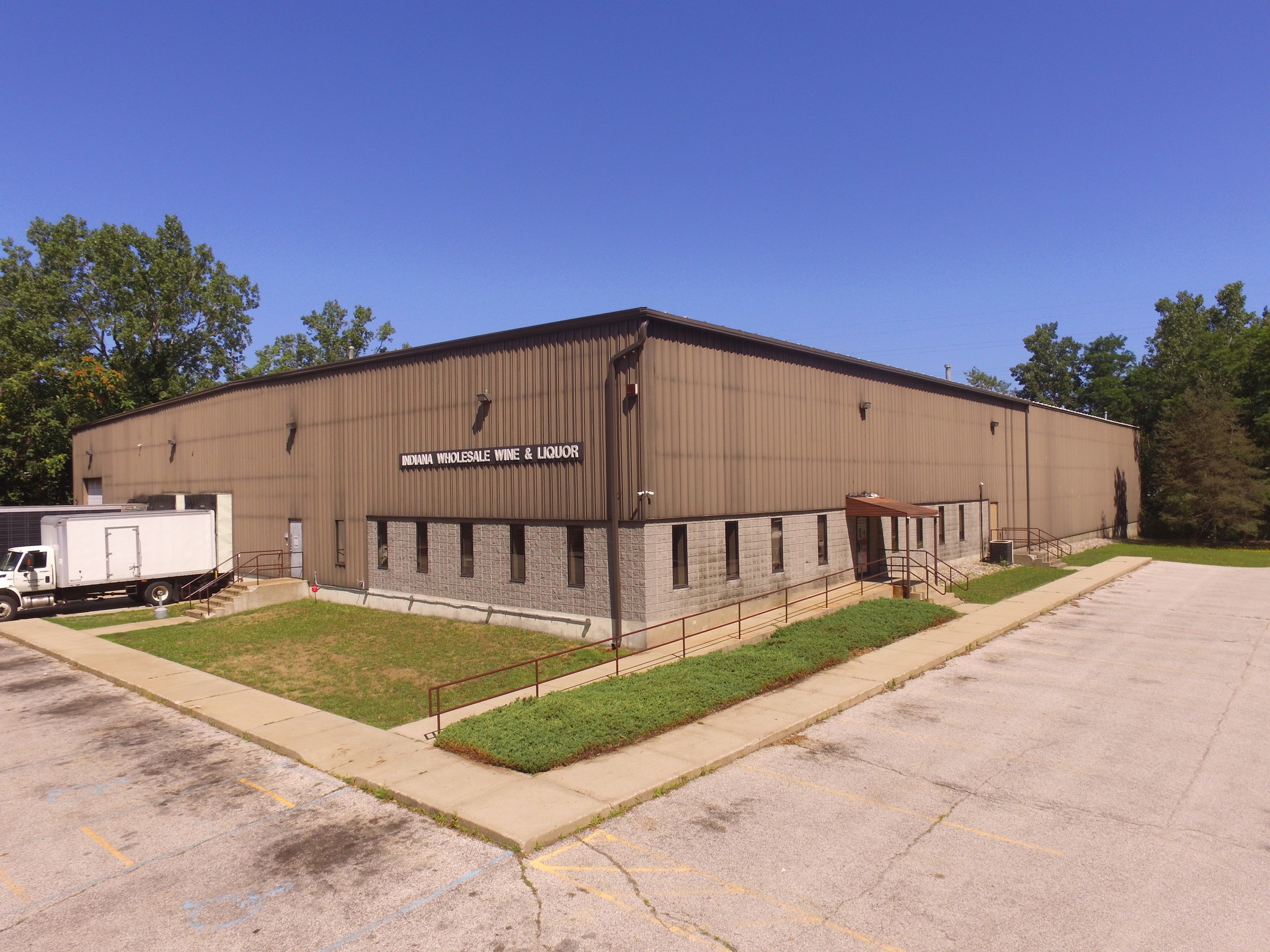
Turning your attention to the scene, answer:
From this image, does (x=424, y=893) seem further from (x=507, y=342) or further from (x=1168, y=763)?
(x=507, y=342)

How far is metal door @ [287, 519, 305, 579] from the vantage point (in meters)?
30.0

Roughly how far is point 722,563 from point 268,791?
43.1 feet

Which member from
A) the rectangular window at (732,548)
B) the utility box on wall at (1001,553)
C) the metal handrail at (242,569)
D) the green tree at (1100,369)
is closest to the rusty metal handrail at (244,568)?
the metal handrail at (242,569)

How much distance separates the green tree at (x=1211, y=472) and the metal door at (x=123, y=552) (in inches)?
2252

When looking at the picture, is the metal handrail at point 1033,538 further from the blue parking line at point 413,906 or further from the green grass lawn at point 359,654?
the blue parking line at point 413,906

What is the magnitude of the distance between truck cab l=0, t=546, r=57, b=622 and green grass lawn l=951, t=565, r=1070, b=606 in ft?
106

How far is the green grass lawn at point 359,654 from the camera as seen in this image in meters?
16.0

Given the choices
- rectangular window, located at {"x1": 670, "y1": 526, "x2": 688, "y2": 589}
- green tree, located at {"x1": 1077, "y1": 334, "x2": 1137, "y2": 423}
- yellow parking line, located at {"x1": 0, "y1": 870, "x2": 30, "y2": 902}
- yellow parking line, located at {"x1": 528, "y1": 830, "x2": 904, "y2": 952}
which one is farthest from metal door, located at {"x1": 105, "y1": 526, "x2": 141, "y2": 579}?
green tree, located at {"x1": 1077, "y1": 334, "x2": 1137, "y2": 423}

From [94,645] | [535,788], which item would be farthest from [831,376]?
[94,645]

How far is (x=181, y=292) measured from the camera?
57812 millimetres

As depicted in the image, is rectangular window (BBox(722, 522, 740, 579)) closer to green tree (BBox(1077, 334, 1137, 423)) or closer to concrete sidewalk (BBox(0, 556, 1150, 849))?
concrete sidewalk (BBox(0, 556, 1150, 849))

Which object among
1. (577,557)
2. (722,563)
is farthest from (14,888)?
(722,563)

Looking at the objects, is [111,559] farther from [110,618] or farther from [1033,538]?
[1033,538]

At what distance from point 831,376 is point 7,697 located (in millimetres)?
24559
